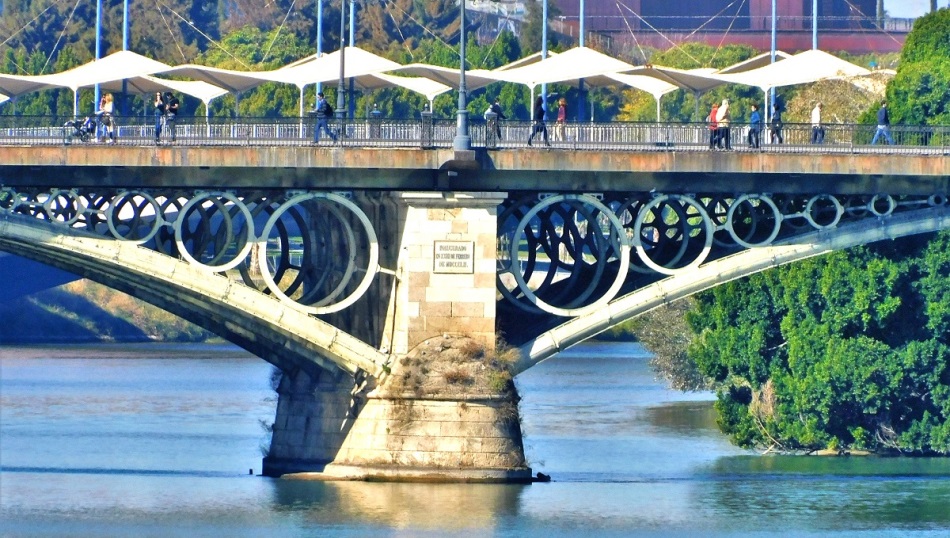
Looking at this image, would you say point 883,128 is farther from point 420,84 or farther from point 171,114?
point 171,114

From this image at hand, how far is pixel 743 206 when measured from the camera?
6481cm

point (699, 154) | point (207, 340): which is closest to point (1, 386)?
point (207, 340)

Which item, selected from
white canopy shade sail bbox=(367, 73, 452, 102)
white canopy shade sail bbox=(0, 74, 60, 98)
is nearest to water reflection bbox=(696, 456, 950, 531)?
white canopy shade sail bbox=(367, 73, 452, 102)

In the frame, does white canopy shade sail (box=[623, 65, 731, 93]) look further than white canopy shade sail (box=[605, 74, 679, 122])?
No

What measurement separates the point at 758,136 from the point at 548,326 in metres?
6.98

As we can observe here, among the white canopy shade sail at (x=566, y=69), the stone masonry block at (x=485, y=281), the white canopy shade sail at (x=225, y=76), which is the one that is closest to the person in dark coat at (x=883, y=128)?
the white canopy shade sail at (x=566, y=69)

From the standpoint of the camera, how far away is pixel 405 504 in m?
55.4

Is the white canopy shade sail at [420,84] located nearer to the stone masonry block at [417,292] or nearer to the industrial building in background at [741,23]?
the stone masonry block at [417,292]

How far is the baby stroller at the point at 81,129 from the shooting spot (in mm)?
59241

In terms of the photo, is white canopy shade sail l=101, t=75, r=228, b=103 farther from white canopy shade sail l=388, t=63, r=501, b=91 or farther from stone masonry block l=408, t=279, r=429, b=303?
stone masonry block l=408, t=279, r=429, b=303

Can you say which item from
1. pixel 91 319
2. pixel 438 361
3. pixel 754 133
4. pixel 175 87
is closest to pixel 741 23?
pixel 91 319

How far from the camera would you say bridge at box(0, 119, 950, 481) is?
58.1 metres

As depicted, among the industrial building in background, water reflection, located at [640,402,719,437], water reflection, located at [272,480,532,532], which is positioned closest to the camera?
water reflection, located at [272,480,532,532]

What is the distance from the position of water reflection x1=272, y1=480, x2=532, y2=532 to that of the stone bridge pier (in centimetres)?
69
